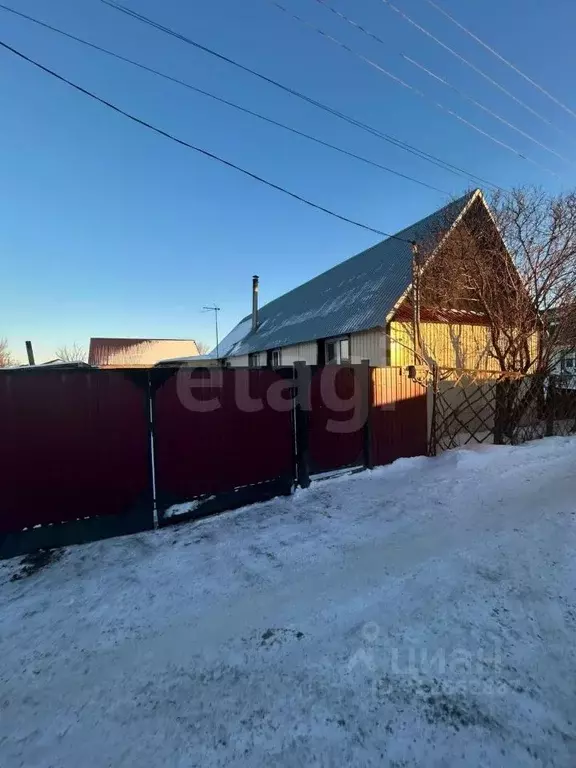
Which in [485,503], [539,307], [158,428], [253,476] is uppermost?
[539,307]

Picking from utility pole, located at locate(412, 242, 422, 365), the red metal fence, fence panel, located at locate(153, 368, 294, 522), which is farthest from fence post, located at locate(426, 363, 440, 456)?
fence panel, located at locate(153, 368, 294, 522)

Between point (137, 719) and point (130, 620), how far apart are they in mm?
929

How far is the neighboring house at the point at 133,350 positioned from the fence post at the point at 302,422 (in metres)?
42.7

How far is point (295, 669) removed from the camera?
2268 millimetres

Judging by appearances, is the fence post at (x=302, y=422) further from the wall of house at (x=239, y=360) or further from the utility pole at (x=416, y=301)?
the wall of house at (x=239, y=360)

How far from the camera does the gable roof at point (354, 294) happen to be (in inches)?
444

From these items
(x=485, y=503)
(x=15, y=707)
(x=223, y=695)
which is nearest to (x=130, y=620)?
(x=15, y=707)

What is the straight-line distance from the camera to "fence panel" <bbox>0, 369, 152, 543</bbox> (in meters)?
3.72

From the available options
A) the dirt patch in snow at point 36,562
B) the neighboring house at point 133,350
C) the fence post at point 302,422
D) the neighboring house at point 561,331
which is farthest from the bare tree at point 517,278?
the neighboring house at point 133,350

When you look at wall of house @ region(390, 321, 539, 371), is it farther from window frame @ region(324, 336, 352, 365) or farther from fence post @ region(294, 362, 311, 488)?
fence post @ region(294, 362, 311, 488)

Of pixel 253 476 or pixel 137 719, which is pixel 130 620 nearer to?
pixel 137 719

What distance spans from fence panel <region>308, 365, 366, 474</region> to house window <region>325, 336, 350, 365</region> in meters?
6.25

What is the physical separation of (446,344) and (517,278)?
2773 millimetres

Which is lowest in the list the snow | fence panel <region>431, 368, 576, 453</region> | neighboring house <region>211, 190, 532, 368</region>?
the snow
